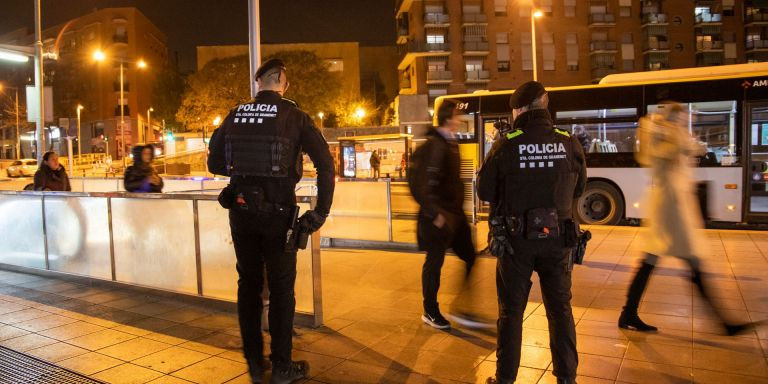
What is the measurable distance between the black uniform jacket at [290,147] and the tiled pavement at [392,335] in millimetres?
1360

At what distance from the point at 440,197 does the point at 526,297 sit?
1.46 metres

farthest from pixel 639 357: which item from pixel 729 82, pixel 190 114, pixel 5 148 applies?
pixel 5 148

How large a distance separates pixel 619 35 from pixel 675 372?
56.9m

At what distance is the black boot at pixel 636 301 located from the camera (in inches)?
200

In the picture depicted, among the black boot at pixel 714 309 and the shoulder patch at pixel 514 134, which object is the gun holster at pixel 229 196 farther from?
the black boot at pixel 714 309

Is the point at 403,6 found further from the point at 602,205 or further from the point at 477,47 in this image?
the point at 602,205

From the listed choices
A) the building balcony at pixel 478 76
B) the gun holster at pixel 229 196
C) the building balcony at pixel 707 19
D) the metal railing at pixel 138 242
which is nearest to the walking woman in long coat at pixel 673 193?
the metal railing at pixel 138 242

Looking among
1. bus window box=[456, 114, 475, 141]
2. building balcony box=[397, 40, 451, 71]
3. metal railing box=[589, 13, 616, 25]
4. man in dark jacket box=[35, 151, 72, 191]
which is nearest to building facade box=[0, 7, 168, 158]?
building balcony box=[397, 40, 451, 71]

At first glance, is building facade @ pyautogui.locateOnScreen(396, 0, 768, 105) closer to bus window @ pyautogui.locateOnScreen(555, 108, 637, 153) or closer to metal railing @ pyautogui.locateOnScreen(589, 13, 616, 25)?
metal railing @ pyautogui.locateOnScreen(589, 13, 616, 25)

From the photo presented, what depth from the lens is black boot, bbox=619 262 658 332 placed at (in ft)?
16.7

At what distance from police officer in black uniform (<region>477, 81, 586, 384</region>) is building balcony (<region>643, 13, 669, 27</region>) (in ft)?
190

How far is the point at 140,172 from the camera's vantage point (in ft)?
25.1

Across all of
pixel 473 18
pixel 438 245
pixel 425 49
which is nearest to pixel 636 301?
pixel 438 245

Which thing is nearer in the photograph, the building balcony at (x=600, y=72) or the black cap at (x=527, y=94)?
the black cap at (x=527, y=94)
